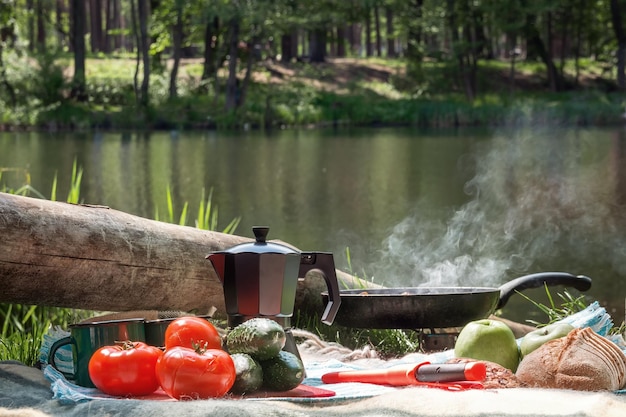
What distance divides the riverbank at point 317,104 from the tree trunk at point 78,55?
0.36 m

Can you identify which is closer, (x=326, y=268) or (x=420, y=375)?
(x=420, y=375)

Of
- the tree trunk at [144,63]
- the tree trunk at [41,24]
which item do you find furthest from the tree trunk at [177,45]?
the tree trunk at [41,24]

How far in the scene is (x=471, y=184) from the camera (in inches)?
768

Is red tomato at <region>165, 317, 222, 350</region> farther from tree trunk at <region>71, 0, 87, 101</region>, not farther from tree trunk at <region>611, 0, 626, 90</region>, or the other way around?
tree trunk at <region>611, 0, 626, 90</region>

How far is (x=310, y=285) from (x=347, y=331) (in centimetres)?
32

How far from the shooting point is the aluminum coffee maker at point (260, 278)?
3734mm

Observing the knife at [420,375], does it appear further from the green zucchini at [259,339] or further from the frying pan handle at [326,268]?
the green zucchini at [259,339]

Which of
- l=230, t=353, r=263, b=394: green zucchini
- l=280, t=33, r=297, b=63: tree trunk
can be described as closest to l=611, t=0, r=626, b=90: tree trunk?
l=280, t=33, r=297, b=63: tree trunk

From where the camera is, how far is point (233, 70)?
131ft

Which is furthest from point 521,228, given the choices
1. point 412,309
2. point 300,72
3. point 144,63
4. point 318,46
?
point 318,46

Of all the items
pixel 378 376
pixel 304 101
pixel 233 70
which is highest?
pixel 378 376

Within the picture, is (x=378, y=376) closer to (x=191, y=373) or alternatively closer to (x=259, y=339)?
(x=259, y=339)

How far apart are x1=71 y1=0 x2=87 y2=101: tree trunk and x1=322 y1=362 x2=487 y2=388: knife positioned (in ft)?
118

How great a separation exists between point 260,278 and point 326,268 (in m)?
0.29
